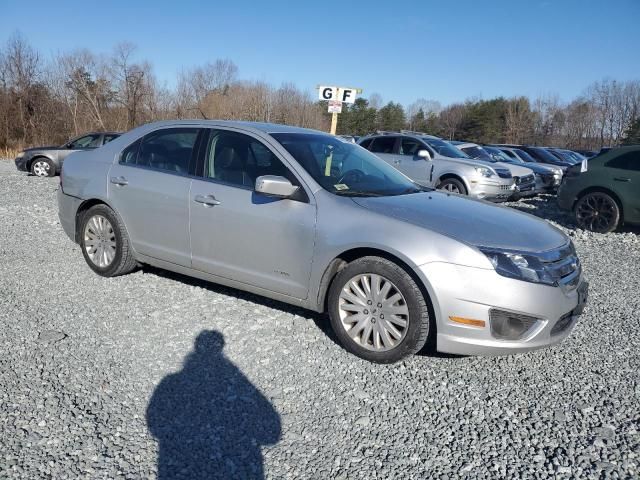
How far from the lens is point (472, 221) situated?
3670 mm

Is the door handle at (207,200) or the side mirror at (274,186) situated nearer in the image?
the side mirror at (274,186)

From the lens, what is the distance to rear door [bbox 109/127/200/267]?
14.9 ft

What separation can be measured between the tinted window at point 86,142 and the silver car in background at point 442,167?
918 centimetres

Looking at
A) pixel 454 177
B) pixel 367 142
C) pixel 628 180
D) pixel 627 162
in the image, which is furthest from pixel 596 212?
pixel 367 142

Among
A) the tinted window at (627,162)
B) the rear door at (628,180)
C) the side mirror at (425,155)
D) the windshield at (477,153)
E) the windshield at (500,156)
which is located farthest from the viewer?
the windshield at (500,156)

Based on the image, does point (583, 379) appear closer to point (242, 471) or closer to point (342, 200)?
point (342, 200)

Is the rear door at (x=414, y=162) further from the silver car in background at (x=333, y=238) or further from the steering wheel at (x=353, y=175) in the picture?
the steering wheel at (x=353, y=175)

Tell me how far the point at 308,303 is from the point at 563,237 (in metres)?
1.99

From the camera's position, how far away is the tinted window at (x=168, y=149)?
15.3 ft

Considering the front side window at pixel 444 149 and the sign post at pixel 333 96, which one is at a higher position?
the sign post at pixel 333 96

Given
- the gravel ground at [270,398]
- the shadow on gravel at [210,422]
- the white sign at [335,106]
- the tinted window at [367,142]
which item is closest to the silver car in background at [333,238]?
the gravel ground at [270,398]

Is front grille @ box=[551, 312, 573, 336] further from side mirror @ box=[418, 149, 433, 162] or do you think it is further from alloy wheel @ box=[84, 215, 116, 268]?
side mirror @ box=[418, 149, 433, 162]

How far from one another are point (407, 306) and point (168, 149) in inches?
109

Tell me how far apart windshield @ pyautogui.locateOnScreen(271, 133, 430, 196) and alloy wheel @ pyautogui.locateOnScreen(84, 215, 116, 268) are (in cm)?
203
